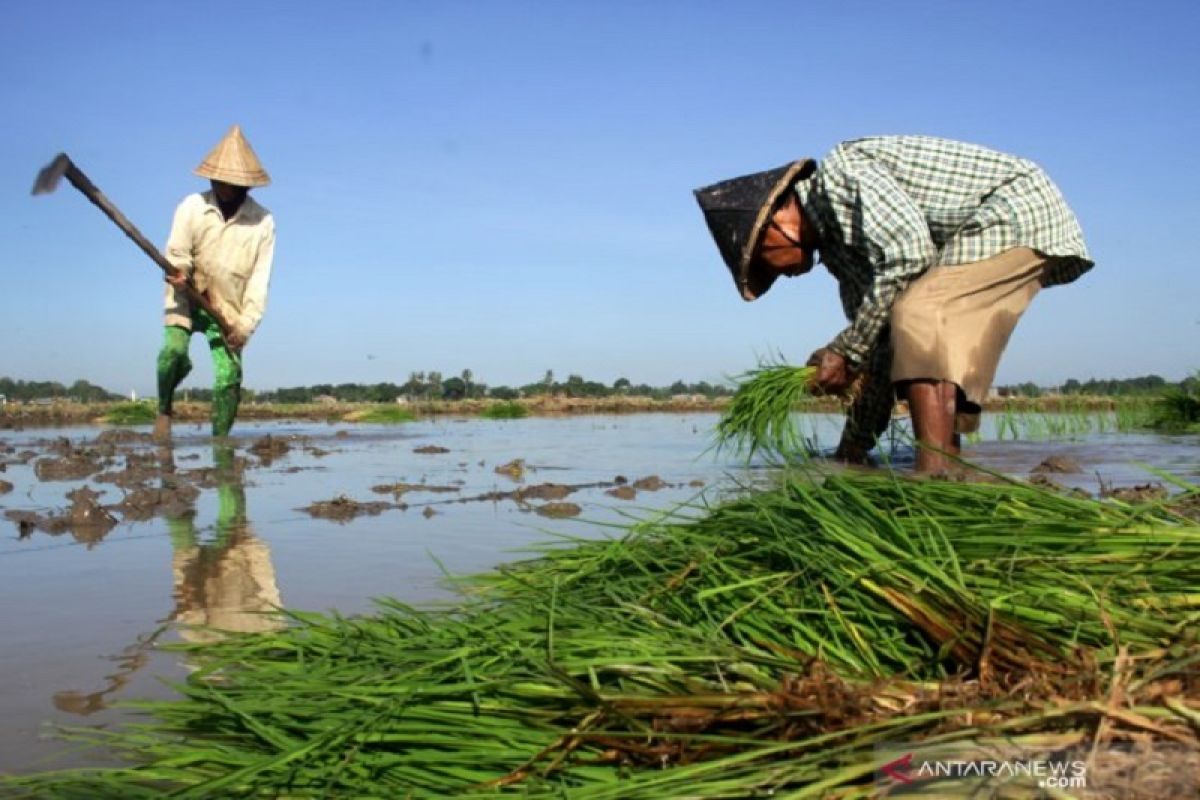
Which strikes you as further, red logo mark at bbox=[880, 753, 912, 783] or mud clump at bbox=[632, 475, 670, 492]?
mud clump at bbox=[632, 475, 670, 492]

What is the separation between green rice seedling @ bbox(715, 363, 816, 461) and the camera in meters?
3.63

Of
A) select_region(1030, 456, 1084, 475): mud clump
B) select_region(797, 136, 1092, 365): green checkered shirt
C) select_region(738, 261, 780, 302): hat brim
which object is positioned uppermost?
select_region(797, 136, 1092, 365): green checkered shirt

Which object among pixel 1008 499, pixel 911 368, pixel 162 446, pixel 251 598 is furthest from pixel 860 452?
pixel 162 446

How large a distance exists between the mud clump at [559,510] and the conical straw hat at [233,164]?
4.35 meters

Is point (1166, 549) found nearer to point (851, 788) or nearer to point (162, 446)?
point (851, 788)

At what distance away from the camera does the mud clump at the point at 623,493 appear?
176 inches

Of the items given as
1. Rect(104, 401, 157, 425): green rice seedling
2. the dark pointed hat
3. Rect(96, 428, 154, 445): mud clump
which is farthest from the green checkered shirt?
Rect(104, 401, 157, 425): green rice seedling

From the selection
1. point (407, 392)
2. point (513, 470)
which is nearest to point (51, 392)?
point (407, 392)

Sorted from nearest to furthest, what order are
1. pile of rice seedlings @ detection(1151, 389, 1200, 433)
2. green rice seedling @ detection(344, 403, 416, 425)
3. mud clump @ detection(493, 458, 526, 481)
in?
1. mud clump @ detection(493, 458, 526, 481)
2. pile of rice seedlings @ detection(1151, 389, 1200, 433)
3. green rice seedling @ detection(344, 403, 416, 425)

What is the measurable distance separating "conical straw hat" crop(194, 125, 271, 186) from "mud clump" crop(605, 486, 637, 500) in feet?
13.6

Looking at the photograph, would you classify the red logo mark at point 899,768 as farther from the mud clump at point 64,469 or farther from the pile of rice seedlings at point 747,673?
the mud clump at point 64,469

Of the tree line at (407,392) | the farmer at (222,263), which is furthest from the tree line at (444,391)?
the farmer at (222,263)

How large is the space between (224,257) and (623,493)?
4352 mm

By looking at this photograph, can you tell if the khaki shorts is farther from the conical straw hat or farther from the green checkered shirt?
the conical straw hat
